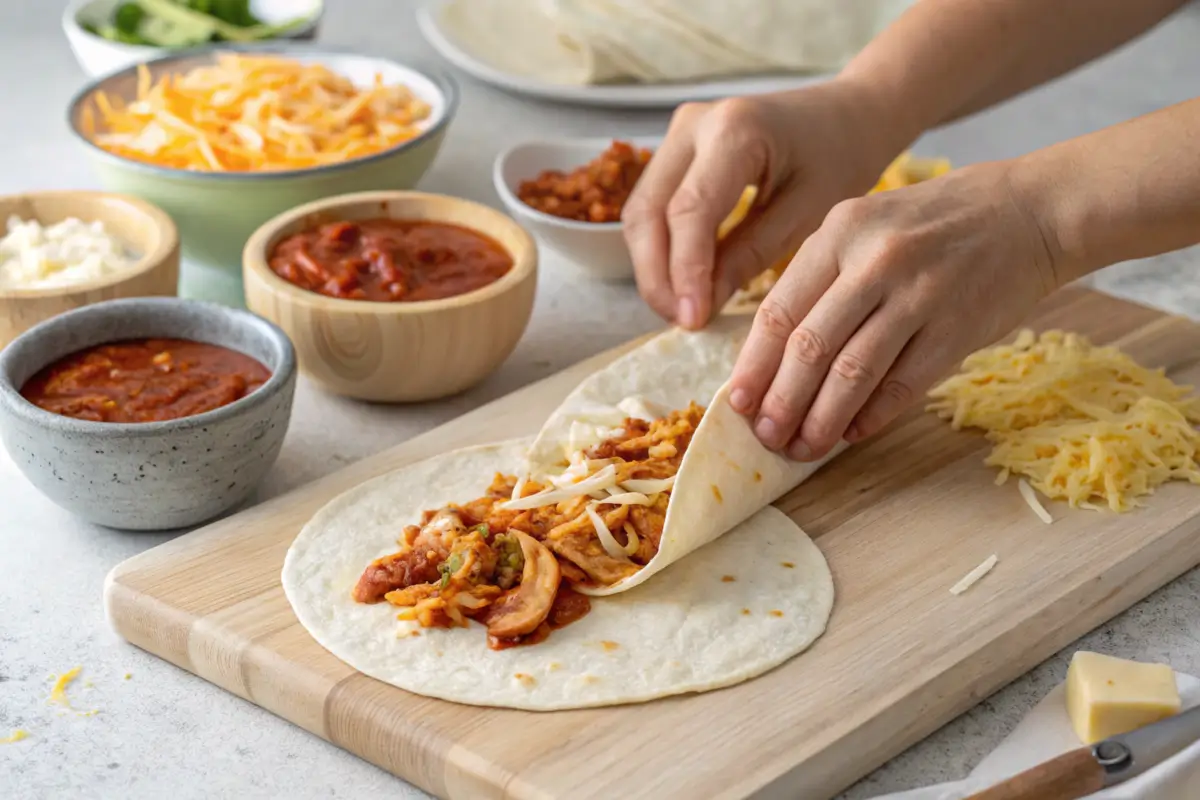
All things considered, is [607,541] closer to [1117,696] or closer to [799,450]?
[799,450]

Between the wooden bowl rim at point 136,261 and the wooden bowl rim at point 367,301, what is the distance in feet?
0.62

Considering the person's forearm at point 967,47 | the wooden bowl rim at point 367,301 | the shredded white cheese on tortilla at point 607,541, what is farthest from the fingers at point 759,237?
the shredded white cheese on tortilla at point 607,541

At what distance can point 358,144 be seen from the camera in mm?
3771

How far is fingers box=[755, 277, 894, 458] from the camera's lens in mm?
2611

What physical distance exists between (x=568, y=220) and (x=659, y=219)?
451 mm

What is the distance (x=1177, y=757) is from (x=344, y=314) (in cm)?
180

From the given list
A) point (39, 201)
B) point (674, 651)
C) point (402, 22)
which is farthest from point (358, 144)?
point (402, 22)

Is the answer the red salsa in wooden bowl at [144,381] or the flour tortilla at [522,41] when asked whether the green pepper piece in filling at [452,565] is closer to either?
the red salsa in wooden bowl at [144,381]

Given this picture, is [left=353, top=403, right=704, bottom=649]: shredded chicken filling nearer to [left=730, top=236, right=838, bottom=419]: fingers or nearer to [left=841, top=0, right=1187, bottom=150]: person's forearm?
[left=730, top=236, right=838, bottom=419]: fingers

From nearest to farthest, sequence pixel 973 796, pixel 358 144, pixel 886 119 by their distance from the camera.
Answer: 1. pixel 973 796
2. pixel 886 119
3. pixel 358 144

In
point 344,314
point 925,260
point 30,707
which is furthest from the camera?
point 344,314

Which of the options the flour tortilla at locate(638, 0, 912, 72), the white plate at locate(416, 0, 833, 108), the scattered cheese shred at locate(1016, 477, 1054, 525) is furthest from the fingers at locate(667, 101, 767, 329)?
the flour tortilla at locate(638, 0, 912, 72)

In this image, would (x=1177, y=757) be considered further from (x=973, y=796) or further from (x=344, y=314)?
(x=344, y=314)

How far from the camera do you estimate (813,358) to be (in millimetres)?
2645
